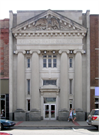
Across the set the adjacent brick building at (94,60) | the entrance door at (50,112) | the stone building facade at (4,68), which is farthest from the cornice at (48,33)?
the entrance door at (50,112)

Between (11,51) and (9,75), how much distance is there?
3022 millimetres

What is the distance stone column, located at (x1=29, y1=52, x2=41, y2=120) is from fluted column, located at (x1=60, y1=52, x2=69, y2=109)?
2.95 m

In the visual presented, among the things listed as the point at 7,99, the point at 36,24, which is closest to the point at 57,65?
the point at 36,24

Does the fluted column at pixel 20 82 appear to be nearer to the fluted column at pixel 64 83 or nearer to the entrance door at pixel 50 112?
the entrance door at pixel 50 112

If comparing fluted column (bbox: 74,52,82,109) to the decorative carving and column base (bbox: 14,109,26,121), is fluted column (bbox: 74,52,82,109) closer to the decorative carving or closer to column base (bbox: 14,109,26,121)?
the decorative carving

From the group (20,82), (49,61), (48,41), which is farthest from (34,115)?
(48,41)

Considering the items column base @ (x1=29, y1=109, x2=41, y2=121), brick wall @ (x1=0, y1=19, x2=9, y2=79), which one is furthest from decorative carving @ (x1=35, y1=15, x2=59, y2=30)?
column base @ (x1=29, y1=109, x2=41, y2=121)

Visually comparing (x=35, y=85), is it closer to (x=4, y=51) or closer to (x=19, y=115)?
(x=19, y=115)

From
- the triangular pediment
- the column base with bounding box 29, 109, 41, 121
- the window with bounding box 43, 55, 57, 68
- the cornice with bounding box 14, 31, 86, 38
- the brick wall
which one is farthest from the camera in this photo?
the window with bounding box 43, 55, 57, 68

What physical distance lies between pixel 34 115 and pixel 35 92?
277cm

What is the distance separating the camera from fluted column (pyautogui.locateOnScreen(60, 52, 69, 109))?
24312 mm

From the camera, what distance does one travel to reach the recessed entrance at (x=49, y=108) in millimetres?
24998

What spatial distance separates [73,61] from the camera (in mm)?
25328

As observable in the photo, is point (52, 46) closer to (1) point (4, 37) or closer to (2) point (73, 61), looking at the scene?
(2) point (73, 61)
